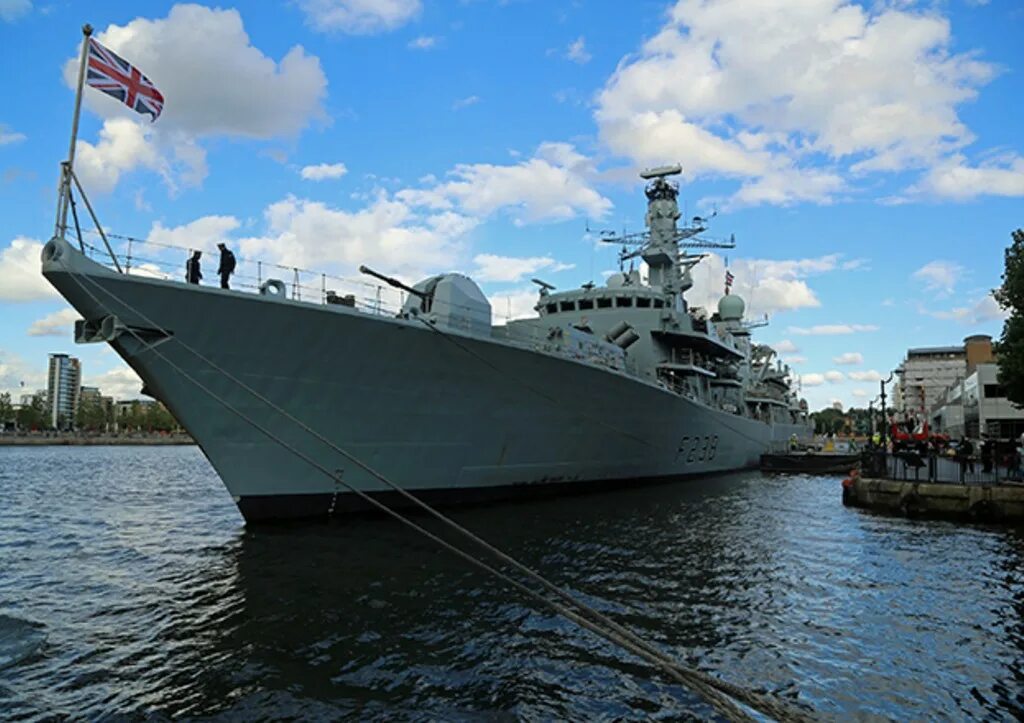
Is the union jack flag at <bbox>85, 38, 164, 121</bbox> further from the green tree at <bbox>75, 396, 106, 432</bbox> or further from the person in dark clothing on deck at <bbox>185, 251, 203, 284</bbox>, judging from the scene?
the green tree at <bbox>75, 396, 106, 432</bbox>

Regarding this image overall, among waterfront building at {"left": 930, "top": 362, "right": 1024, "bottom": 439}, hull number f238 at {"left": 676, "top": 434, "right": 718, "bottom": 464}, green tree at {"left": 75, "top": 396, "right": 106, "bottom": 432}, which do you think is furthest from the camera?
green tree at {"left": 75, "top": 396, "right": 106, "bottom": 432}

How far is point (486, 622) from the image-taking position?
22.8 feet

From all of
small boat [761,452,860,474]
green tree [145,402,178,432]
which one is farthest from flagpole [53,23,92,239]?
green tree [145,402,178,432]

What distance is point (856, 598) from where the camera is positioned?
8.29 metres

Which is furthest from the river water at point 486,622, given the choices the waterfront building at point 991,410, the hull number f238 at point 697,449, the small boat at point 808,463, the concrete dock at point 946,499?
the waterfront building at point 991,410

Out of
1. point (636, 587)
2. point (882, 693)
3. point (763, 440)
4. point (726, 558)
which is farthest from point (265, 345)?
point (763, 440)

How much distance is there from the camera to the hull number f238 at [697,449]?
889 inches

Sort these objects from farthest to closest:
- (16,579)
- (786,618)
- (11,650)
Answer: (16,579) → (786,618) → (11,650)

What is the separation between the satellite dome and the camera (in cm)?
3684

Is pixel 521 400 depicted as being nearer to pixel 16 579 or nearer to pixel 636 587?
pixel 636 587

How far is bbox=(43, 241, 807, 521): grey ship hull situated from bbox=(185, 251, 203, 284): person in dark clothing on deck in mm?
404

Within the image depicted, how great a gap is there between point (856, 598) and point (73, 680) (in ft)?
29.1

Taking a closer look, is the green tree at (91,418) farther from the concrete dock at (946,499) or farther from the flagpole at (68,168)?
the concrete dock at (946,499)

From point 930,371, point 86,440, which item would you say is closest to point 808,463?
point 930,371
